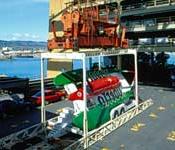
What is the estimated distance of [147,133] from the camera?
20.8 m

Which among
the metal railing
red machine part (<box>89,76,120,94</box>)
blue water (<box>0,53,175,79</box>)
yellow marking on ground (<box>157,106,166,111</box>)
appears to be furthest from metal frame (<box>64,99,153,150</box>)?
the metal railing

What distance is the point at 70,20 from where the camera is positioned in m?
21.8

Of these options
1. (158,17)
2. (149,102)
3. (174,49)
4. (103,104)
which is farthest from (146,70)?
(103,104)

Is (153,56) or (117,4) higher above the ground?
(117,4)

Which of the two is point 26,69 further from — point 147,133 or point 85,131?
point 85,131

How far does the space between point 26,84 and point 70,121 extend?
→ 41.4 ft

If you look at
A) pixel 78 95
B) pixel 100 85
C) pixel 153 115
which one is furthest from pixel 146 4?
pixel 78 95

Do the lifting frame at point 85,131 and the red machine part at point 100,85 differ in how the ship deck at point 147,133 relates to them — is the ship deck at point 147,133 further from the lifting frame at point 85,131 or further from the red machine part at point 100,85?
the red machine part at point 100,85

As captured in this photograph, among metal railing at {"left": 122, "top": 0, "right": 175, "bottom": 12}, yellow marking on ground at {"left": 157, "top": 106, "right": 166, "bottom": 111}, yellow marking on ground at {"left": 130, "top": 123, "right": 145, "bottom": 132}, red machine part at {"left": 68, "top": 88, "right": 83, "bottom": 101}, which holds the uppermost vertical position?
metal railing at {"left": 122, "top": 0, "right": 175, "bottom": 12}

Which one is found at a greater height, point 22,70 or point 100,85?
point 100,85

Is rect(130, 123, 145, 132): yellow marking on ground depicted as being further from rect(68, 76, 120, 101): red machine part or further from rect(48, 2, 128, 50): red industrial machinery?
rect(48, 2, 128, 50): red industrial machinery

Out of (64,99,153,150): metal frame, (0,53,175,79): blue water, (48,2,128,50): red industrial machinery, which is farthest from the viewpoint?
(0,53,175,79): blue water

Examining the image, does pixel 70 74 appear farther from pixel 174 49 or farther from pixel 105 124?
pixel 174 49

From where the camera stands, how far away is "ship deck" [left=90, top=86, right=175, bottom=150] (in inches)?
733
